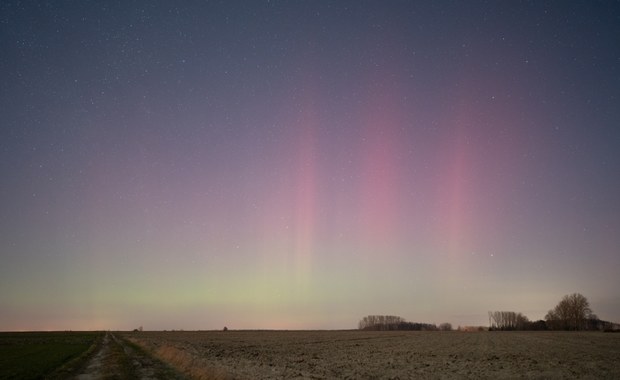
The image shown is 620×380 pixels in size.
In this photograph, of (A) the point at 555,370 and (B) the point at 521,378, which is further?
(A) the point at 555,370

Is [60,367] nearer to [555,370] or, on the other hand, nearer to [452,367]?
[452,367]

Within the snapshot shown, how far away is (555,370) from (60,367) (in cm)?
3637

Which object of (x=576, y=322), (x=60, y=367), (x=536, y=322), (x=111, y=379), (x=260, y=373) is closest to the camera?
(x=111, y=379)

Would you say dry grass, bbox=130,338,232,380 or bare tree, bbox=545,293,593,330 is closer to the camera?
dry grass, bbox=130,338,232,380

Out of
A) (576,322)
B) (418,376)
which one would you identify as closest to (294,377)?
(418,376)

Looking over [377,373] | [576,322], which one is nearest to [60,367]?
[377,373]

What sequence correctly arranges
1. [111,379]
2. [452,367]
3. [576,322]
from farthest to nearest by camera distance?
[576,322]
[452,367]
[111,379]

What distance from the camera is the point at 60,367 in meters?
31.9

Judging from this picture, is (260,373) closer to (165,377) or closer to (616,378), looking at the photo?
(165,377)

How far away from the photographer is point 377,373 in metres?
26.4

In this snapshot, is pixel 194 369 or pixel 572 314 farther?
pixel 572 314

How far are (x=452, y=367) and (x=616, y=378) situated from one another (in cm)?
967

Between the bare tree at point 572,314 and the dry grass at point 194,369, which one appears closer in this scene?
the dry grass at point 194,369

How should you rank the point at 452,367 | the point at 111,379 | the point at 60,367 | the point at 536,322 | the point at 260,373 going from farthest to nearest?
the point at 536,322 < the point at 60,367 < the point at 452,367 < the point at 260,373 < the point at 111,379
